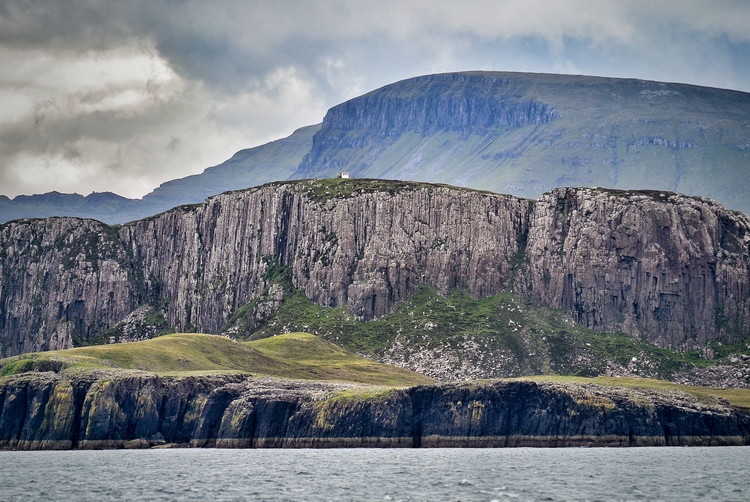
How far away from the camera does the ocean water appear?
373ft

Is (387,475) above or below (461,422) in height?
below

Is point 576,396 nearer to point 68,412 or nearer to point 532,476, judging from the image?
point 532,476

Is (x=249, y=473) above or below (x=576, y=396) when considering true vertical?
below

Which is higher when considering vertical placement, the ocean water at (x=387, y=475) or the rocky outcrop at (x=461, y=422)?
the rocky outcrop at (x=461, y=422)

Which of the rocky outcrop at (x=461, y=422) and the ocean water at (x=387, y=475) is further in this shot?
the rocky outcrop at (x=461, y=422)

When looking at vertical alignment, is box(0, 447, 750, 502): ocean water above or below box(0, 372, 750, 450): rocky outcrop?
below

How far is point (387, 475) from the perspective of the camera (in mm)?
133375

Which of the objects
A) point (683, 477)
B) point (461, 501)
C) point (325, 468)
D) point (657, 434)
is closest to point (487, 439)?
point (657, 434)

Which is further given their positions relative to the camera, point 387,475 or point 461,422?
point 461,422

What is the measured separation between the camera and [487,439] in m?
192

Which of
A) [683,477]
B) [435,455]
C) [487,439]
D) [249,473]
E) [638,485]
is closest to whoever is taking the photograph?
[638,485]

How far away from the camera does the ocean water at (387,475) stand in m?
114

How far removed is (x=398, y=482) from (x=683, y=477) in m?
31.0

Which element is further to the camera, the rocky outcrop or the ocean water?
the rocky outcrop
